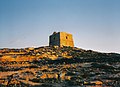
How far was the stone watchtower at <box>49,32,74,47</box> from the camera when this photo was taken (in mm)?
46356

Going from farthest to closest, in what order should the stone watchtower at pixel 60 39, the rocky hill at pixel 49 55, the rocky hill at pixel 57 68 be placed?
the stone watchtower at pixel 60 39 < the rocky hill at pixel 49 55 < the rocky hill at pixel 57 68

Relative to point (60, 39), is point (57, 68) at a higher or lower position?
lower

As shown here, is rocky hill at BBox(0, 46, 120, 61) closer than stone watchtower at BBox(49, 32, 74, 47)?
Yes

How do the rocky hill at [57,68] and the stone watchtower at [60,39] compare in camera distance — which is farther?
the stone watchtower at [60,39]

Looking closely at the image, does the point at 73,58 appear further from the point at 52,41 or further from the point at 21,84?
the point at 52,41

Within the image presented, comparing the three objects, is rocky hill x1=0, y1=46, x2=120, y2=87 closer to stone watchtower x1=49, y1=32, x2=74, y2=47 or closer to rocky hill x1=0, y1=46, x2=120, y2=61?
rocky hill x1=0, y1=46, x2=120, y2=61

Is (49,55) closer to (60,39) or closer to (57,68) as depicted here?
(57,68)

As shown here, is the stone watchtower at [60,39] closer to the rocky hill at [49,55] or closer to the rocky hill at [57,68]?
the rocky hill at [57,68]

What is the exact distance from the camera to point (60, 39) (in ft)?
152

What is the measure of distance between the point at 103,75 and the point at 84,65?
4269 millimetres

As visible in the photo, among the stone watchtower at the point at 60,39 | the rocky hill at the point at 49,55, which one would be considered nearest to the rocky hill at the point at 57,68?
the rocky hill at the point at 49,55

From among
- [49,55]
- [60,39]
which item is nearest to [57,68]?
[49,55]

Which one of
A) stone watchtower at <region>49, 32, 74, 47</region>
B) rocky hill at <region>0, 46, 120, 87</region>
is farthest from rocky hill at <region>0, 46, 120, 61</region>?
stone watchtower at <region>49, 32, 74, 47</region>

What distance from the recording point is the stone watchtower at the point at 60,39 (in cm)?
4636
